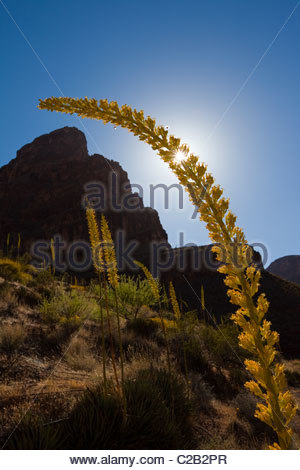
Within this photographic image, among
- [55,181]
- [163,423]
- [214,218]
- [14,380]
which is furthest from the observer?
[55,181]

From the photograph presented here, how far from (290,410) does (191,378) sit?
5.65 m

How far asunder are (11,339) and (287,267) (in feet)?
498

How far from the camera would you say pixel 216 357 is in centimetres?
788

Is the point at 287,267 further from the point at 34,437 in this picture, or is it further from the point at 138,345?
the point at 34,437

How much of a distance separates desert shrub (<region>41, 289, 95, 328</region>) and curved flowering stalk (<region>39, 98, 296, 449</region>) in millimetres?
6348

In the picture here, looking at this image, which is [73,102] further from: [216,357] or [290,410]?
[216,357]

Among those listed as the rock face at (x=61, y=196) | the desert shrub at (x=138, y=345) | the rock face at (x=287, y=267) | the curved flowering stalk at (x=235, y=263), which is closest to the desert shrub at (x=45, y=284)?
the desert shrub at (x=138, y=345)

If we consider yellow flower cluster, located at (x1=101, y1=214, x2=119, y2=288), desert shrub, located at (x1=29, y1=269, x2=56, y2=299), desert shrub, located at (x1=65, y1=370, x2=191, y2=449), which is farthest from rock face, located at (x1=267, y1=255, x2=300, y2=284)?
yellow flower cluster, located at (x1=101, y1=214, x2=119, y2=288)

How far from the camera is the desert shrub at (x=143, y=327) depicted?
26.9ft

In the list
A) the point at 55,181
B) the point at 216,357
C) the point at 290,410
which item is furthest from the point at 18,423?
the point at 55,181

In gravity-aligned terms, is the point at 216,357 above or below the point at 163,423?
below

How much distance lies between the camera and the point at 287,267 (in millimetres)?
133625

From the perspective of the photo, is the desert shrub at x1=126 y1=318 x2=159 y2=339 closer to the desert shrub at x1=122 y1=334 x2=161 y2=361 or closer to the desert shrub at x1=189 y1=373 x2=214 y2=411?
the desert shrub at x1=122 y1=334 x2=161 y2=361

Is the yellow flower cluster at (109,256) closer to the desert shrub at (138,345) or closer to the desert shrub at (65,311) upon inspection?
the desert shrub at (138,345)
